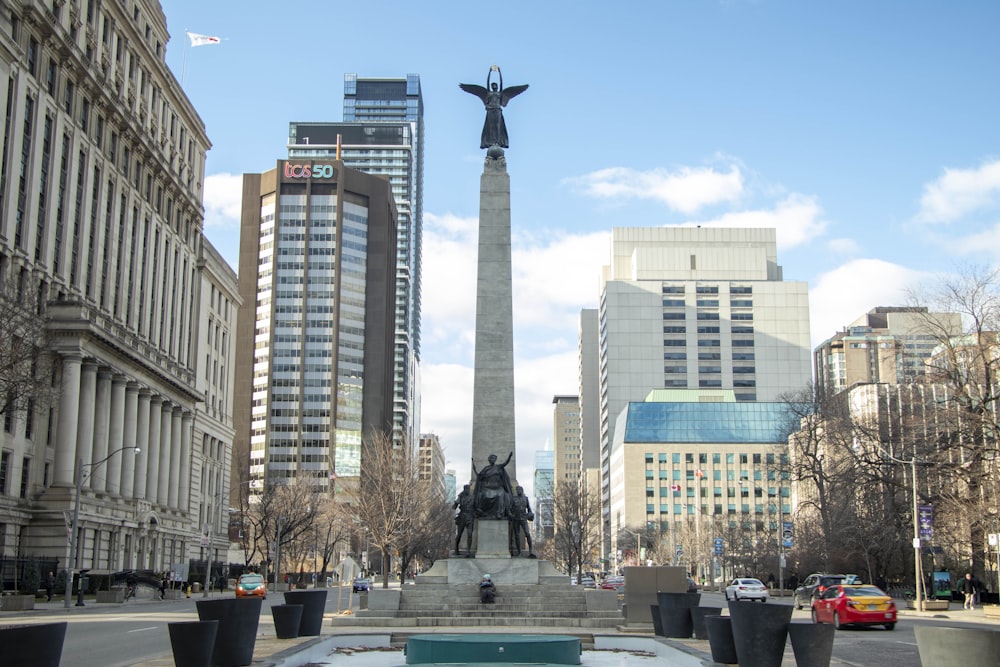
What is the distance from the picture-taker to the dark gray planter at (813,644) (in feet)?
47.6

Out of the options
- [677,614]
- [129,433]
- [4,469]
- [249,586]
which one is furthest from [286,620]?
[129,433]

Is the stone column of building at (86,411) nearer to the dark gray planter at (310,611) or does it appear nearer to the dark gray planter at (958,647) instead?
the dark gray planter at (310,611)

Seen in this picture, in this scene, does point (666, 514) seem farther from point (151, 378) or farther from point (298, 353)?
point (151, 378)

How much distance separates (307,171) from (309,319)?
23.5 m

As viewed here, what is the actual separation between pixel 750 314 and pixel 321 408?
7740 cm

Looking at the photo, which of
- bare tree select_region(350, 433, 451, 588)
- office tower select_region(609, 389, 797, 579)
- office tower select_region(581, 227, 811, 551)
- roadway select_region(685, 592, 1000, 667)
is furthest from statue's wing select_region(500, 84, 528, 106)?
office tower select_region(581, 227, 811, 551)

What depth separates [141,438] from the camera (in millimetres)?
69750

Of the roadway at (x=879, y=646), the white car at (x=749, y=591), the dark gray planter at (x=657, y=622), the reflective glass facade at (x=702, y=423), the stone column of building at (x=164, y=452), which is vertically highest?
the reflective glass facade at (x=702, y=423)

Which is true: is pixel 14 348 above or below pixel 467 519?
above

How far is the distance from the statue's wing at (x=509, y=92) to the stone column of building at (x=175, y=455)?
157 feet

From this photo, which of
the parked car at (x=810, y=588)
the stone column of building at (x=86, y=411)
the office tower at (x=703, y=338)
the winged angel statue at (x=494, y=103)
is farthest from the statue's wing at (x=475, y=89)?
the office tower at (x=703, y=338)

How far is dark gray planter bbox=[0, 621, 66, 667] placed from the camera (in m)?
9.23

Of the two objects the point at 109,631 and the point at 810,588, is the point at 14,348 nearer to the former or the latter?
the point at 109,631

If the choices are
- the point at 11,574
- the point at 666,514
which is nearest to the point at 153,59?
the point at 11,574
